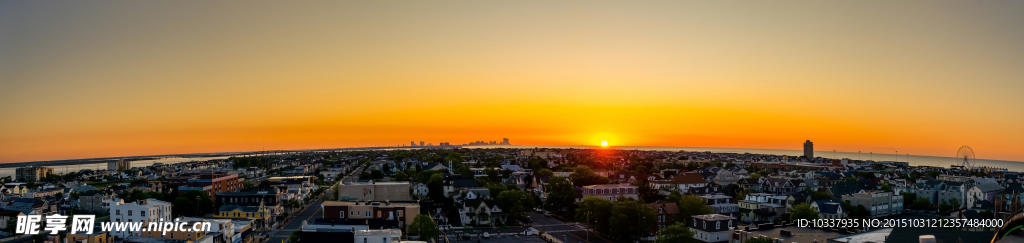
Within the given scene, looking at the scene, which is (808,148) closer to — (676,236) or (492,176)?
(492,176)

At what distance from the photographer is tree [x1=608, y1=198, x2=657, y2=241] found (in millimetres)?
26531

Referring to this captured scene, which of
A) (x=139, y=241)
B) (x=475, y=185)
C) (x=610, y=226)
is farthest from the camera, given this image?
(x=475, y=185)

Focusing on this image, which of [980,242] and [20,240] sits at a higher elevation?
[980,242]

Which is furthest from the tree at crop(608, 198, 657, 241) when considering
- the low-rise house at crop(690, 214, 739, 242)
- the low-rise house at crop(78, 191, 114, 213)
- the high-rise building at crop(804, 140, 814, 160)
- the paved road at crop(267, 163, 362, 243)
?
the high-rise building at crop(804, 140, 814, 160)

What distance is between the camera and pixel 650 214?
89.9ft

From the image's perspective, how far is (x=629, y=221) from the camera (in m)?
26.6

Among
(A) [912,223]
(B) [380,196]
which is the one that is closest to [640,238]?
(A) [912,223]

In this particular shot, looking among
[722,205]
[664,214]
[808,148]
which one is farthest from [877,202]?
[808,148]

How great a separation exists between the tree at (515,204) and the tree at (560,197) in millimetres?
2022

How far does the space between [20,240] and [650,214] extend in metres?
28.3

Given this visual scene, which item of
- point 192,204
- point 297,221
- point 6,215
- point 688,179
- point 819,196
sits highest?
point 819,196

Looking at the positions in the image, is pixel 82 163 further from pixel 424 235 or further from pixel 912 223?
pixel 912 223

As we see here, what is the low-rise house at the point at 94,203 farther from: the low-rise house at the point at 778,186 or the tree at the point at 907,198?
the tree at the point at 907,198

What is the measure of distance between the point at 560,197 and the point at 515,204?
159 inches
